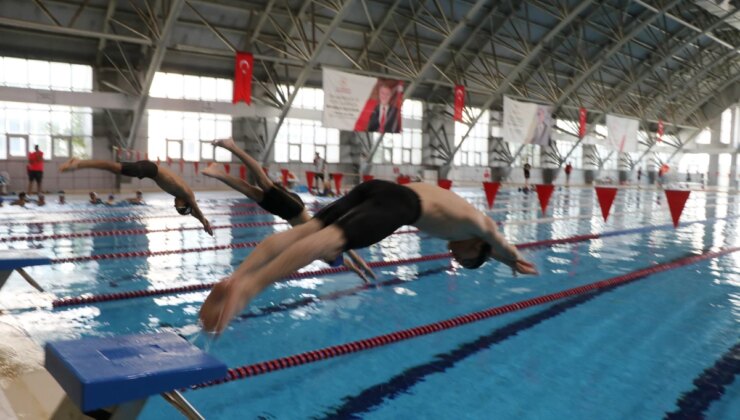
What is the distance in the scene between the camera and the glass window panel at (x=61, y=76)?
1772 cm

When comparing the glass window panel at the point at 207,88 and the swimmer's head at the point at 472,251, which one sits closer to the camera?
the swimmer's head at the point at 472,251

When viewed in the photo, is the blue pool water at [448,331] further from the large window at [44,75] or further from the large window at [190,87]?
the large window at [190,87]

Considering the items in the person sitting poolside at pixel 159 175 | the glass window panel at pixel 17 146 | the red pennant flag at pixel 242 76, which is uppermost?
the red pennant flag at pixel 242 76

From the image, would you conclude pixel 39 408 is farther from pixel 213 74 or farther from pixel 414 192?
pixel 213 74

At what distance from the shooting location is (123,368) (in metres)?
1.80

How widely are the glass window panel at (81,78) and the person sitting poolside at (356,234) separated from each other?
18341mm

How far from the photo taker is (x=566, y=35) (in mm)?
23422

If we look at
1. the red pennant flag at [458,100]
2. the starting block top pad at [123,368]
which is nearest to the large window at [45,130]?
the red pennant flag at [458,100]

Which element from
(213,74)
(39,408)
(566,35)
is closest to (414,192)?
(39,408)

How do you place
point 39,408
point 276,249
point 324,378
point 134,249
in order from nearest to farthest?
point 276,249 → point 39,408 → point 324,378 → point 134,249

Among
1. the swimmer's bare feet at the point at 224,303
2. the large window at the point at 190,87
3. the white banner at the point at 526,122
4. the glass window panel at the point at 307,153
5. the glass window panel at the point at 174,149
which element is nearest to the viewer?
the swimmer's bare feet at the point at 224,303

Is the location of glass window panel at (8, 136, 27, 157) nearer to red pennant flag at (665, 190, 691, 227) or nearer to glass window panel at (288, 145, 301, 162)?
glass window panel at (288, 145, 301, 162)

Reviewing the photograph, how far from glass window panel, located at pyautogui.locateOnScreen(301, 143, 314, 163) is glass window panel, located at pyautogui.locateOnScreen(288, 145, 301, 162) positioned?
0.17 meters

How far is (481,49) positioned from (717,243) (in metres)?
15.3
